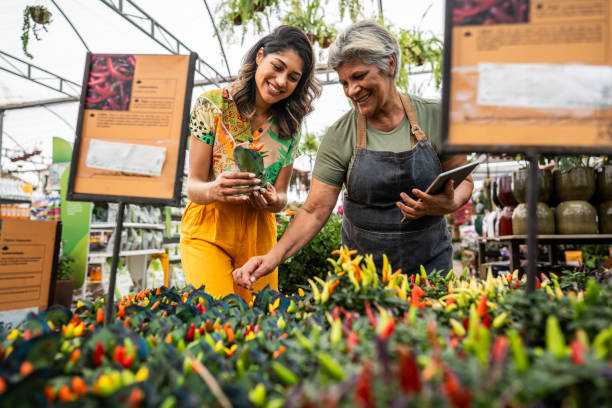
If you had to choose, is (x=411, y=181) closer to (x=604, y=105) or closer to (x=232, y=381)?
(x=604, y=105)

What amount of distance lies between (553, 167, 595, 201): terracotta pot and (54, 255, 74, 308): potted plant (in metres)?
3.55

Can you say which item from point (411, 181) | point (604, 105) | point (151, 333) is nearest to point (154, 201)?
point (151, 333)

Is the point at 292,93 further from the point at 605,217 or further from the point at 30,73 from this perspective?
the point at 30,73

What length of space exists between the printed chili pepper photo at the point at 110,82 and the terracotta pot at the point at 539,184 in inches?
82.5

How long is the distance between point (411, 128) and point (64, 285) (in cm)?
319

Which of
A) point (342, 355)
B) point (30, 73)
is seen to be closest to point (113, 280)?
point (342, 355)

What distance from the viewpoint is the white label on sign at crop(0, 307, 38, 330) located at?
0.97 meters

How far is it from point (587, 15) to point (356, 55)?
861 millimetres

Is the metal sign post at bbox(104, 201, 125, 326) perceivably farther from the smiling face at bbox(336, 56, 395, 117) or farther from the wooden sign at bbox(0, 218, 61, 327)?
the smiling face at bbox(336, 56, 395, 117)

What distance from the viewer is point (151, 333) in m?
0.87

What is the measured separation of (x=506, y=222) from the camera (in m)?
2.65

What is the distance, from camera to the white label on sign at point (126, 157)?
0.91m

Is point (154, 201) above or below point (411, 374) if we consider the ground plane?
above

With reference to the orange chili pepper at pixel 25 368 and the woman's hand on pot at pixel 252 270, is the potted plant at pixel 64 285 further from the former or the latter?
the orange chili pepper at pixel 25 368
